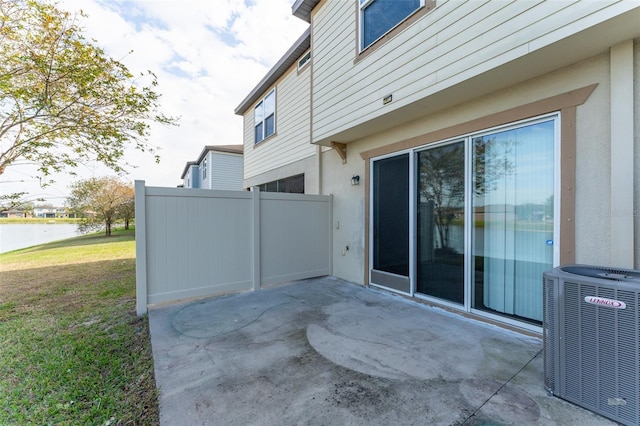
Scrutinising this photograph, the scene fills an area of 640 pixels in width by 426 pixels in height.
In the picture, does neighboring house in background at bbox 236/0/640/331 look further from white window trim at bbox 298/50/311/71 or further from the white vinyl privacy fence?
white window trim at bbox 298/50/311/71

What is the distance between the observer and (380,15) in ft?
13.9

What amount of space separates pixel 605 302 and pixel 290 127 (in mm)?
6974

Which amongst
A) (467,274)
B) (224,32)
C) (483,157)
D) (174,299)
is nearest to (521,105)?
(483,157)

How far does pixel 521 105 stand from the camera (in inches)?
123

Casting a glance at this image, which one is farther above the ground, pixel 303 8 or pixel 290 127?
pixel 303 8

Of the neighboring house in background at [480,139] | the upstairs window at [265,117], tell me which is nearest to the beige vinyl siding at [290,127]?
the upstairs window at [265,117]

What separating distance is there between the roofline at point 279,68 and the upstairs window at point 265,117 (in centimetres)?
30

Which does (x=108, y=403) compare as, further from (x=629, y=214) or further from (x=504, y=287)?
(x=629, y=214)

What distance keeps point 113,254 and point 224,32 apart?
8.50 metres

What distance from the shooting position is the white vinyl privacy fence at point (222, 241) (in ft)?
13.6

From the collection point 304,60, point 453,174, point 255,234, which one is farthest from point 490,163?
point 304,60

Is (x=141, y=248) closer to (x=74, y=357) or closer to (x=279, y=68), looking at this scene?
(x=74, y=357)

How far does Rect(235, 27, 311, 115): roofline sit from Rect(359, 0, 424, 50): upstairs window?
2.17 metres

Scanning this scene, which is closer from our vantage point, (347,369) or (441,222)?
(347,369)
